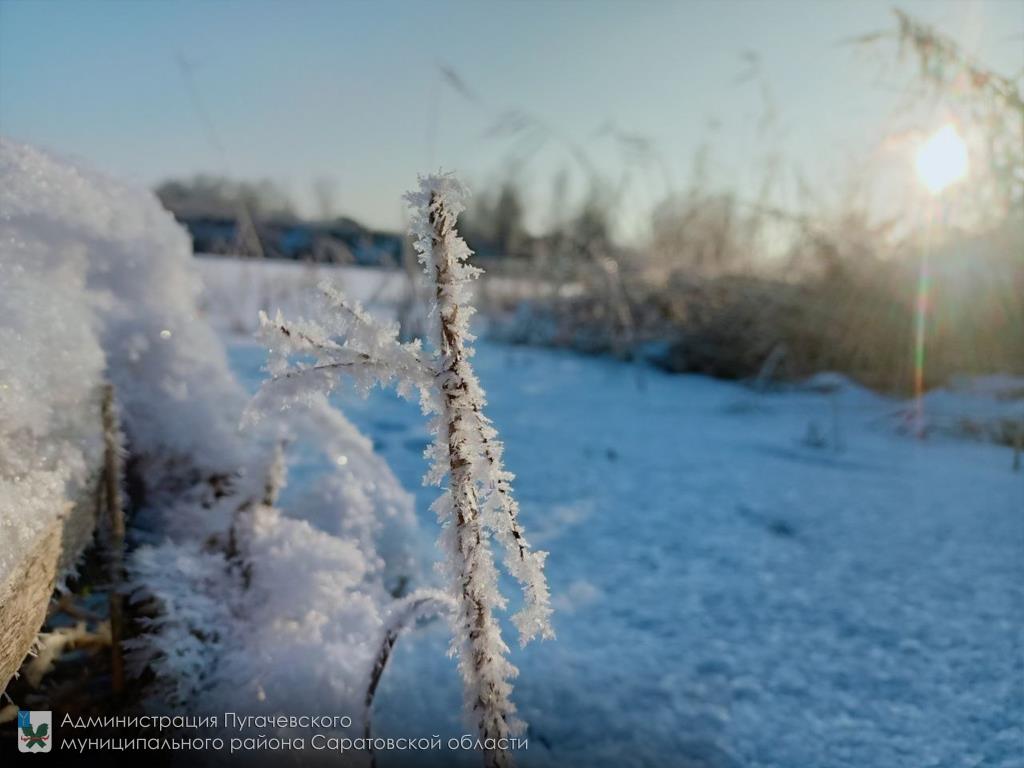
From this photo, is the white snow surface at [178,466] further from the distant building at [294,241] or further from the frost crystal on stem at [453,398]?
the distant building at [294,241]

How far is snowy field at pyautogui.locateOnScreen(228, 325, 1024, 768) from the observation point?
2.65 ft

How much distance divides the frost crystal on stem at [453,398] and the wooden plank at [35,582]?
1.17ft

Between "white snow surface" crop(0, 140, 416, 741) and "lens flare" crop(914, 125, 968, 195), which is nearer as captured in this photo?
"white snow surface" crop(0, 140, 416, 741)

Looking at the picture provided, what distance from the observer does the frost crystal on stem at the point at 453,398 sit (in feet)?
1.54

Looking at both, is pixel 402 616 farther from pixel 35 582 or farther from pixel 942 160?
pixel 942 160

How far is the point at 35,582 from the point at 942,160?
320 cm

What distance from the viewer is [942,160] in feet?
9.29

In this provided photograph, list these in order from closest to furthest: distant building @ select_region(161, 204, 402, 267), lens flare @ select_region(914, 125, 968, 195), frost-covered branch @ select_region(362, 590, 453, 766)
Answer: frost-covered branch @ select_region(362, 590, 453, 766), lens flare @ select_region(914, 125, 968, 195), distant building @ select_region(161, 204, 402, 267)

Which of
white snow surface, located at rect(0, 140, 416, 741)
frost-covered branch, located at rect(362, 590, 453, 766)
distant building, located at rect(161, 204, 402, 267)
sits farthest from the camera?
distant building, located at rect(161, 204, 402, 267)

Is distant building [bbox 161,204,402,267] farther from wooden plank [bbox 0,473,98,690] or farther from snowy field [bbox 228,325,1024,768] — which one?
wooden plank [bbox 0,473,98,690]

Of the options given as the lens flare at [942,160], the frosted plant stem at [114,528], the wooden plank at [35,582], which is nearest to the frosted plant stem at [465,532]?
the wooden plank at [35,582]

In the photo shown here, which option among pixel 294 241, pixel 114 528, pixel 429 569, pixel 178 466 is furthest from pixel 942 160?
pixel 294 241

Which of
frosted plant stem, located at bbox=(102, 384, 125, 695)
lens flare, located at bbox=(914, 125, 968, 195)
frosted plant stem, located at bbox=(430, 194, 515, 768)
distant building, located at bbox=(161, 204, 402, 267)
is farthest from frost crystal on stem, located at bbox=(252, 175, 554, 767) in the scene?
distant building, located at bbox=(161, 204, 402, 267)

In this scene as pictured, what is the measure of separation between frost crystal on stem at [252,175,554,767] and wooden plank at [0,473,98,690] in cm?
36
